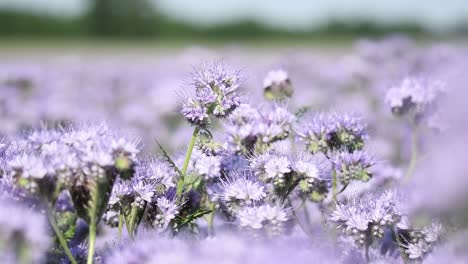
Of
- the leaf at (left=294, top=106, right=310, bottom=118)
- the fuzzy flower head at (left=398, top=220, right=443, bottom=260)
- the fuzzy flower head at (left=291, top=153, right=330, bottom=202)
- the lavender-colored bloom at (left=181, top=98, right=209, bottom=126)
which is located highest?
the lavender-colored bloom at (left=181, top=98, right=209, bottom=126)

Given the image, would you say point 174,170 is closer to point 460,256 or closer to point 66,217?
point 66,217

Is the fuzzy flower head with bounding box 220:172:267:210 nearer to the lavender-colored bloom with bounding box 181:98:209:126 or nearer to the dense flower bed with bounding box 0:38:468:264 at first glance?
the dense flower bed with bounding box 0:38:468:264

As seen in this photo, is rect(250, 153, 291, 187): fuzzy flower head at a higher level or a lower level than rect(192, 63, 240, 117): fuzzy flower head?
lower

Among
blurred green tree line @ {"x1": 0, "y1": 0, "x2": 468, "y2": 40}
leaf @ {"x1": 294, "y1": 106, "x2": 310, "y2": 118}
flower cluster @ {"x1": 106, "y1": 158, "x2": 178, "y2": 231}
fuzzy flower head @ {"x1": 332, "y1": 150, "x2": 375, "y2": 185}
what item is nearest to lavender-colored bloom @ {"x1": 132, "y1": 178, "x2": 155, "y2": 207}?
flower cluster @ {"x1": 106, "y1": 158, "x2": 178, "y2": 231}

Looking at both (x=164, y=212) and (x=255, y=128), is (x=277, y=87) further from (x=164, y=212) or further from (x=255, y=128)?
(x=164, y=212)

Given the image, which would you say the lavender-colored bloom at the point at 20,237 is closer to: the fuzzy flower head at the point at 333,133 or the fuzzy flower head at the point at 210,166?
the fuzzy flower head at the point at 210,166

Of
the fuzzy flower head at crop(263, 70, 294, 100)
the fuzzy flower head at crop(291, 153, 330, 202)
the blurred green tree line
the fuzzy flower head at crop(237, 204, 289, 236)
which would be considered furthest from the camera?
the blurred green tree line

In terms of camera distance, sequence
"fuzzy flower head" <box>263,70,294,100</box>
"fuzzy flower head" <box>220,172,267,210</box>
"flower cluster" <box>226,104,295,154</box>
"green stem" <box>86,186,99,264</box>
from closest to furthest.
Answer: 1. "green stem" <box>86,186,99,264</box>
2. "fuzzy flower head" <box>220,172,267,210</box>
3. "flower cluster" <box>226,104,295,154</box>
4. "fuzzy flower head" <box>263,70,294,100</box>

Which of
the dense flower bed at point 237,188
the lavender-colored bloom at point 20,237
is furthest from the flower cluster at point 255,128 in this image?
the lavender-colored bloom at point 20,237
